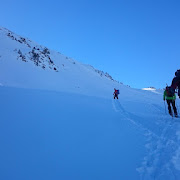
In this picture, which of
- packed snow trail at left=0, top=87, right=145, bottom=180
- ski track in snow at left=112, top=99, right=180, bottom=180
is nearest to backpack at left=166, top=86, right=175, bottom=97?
ski track in snow at left=112, top=99, right=180, bottom=180

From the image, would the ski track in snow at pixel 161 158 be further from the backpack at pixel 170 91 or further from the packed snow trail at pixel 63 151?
the backpack at pixel 170 91

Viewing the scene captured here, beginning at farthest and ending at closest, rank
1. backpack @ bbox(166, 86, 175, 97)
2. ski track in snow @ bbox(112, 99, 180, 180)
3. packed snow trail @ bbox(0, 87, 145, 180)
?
backpack @ bbox(166, 86, 175, 97), ski track in snow @ bbox(112, 99, 180, 180), packed snow trail @ bbox(0, 87, 145, 180)

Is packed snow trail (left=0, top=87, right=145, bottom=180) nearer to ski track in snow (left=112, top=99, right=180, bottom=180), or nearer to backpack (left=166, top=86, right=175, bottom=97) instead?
ski track in snow (left=112, top=99, right=180, bottom=180)

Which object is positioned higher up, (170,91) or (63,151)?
(170,91)

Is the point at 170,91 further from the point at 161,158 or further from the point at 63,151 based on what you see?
the point at 63,151

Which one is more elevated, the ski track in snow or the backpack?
the backpack

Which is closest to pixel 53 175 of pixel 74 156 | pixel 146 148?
pixel 74 156

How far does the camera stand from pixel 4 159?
2.84 meters

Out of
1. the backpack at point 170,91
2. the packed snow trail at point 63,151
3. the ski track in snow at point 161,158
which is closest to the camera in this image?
the packed snow trail at point 63,151

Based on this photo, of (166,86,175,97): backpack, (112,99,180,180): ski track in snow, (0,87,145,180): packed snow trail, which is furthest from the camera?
(166,86,175,97): backpack

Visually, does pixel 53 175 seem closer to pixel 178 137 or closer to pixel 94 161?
pixel 94 161

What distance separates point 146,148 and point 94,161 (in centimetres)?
160

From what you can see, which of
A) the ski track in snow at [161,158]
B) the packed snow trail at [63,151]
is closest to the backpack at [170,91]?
the ski track in snow at [161,158]

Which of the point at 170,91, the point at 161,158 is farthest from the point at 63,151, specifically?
the point at 170,91
